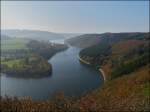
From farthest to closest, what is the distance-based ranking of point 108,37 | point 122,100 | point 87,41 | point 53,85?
point 87,41 < point 108,37 < point 53,85 < point 122,100

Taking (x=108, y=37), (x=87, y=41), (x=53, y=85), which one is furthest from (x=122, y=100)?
(x=87, y=41)

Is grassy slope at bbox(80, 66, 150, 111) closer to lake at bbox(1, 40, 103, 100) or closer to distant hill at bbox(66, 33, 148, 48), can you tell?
lake at bbox(1, 40, 103, 100)

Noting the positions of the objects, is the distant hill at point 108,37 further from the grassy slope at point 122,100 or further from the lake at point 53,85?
the grassy slope at point 122,100

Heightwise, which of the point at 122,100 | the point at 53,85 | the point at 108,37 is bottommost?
the point at 108,37

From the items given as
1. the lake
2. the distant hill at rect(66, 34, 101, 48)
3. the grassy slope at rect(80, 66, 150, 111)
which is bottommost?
the distant hill at rect(66, 34, 101, 48)

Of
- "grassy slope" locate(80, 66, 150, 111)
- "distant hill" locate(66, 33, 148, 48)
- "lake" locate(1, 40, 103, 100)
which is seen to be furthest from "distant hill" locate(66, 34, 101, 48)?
"grassy slope" locate(80, 66, 150, 111)

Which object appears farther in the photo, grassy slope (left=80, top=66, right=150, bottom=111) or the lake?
the lake

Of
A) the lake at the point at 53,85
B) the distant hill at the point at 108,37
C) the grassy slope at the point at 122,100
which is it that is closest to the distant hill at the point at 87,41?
the distant hill at the point at 108,37

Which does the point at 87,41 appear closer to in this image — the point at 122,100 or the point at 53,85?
the point at 53,85

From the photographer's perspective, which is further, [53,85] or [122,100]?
[53,85]

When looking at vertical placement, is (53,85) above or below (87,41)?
above

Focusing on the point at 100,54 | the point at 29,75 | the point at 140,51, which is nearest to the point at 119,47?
the point at 100,54
